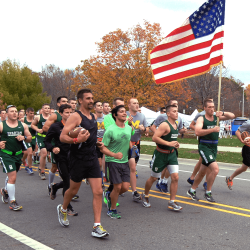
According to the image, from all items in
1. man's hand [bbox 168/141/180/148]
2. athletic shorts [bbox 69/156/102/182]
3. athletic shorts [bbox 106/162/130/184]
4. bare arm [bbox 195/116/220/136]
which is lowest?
athletic shorts [bbox 106/162/130/184]

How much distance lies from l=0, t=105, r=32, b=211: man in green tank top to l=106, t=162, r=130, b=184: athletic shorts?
201 cm

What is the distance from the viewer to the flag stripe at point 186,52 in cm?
683

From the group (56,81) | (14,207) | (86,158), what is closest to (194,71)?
(86,158)

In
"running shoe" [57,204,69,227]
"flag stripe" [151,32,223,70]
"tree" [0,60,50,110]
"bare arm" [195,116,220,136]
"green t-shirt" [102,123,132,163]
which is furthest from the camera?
"tree" [0,60,50,110]

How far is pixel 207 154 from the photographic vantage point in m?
6.21

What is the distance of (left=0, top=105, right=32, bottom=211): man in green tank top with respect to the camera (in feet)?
19.2

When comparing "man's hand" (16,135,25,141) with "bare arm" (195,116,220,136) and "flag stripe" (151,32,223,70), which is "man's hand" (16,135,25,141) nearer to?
"bare arm" (195,116,220,136)

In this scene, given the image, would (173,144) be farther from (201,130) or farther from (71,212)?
(71,212)

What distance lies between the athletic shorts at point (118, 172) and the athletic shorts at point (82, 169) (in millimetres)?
718

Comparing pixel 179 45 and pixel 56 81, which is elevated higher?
pixel 56 81

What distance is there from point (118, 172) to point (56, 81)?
57362 millimetres

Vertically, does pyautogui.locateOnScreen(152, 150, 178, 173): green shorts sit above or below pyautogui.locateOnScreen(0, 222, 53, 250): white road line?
above

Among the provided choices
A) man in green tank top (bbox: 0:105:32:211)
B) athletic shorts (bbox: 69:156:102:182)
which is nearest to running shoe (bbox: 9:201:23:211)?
man in green tank top (bbox: 0:105:32:211)

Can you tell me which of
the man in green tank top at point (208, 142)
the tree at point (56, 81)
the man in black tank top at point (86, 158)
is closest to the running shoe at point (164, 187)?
the man in green tank top at point (208, 142)
